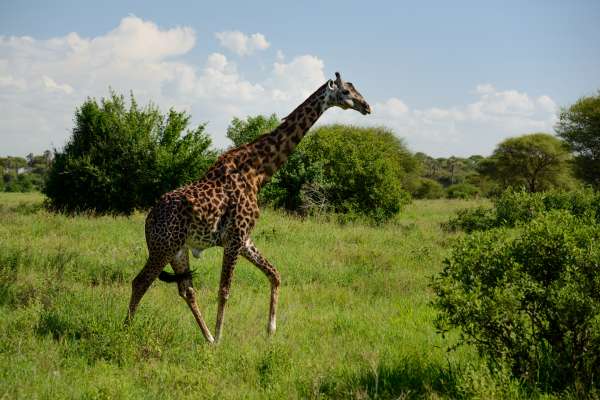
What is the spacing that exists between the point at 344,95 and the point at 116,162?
46.6ft

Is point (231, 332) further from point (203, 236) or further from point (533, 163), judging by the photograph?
point (533, 163)

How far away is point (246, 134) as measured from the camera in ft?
86.1

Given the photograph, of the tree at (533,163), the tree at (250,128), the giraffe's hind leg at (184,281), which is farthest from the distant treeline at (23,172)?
the giraffe's hind leg at (184,281)

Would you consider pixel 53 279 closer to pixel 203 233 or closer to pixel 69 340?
pixel 69 340

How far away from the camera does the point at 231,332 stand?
7008mm

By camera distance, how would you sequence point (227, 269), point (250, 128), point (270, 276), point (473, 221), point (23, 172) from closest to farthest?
point (227, 269)
point (270, 276)
point (473, 221)
point (250, 128)
point (23, 172)

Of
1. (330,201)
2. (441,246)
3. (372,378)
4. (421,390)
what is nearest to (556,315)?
(421,390)

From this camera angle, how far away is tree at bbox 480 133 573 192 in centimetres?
3947

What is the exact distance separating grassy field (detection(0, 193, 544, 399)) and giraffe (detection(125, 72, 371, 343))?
518 millimetres

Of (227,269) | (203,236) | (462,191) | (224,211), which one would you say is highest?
(462,191)

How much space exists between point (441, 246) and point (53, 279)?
9.24 meters

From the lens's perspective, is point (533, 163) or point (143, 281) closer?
point (143, 281)

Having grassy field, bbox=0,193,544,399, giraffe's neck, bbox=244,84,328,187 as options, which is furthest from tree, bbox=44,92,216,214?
giraffe's neck, bbox=244,84,328,187

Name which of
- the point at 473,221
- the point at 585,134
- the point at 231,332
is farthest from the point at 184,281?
the point at 585,134
